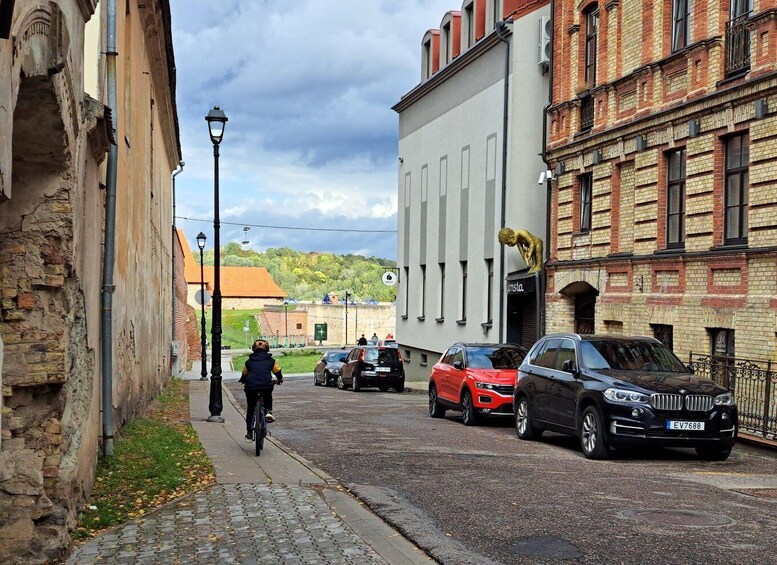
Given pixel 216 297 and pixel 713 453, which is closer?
pixel 713 453

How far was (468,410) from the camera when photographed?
819 inches

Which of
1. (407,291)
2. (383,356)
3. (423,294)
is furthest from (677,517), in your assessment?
(407,291)

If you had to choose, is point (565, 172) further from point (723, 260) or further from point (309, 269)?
point (309, 269)

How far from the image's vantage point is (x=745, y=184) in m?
19.9

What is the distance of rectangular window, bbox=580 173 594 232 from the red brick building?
0.10 feet

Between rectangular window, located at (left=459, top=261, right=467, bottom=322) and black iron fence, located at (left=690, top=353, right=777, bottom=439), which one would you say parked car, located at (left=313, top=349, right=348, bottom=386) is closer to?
rectangular window, located at (left=459, top=261, right=467, bottom=322)

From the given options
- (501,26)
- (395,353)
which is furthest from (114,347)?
(395,353)

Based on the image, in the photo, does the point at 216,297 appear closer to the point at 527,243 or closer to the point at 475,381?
the point at 475,381

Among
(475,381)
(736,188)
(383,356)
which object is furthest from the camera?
(383,356)

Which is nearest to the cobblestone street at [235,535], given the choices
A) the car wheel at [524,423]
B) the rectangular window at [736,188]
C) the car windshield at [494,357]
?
the car wheel at [524,423]

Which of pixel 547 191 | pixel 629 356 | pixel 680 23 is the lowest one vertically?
pixel 629 356

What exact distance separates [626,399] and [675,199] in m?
9.22

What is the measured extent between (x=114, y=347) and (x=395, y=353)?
23.8 m

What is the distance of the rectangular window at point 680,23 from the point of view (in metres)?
22.1
